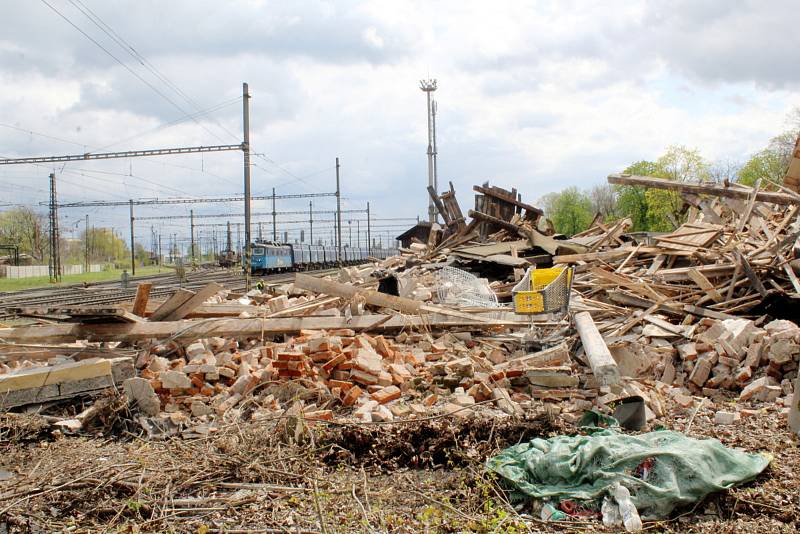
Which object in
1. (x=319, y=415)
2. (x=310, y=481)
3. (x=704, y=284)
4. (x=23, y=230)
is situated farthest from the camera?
(x=23, y=230)

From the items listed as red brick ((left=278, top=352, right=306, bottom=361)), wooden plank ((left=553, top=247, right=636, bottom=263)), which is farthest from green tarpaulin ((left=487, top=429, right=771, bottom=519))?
wooden plank ((left=553, top=247, right=636, bottom=263))

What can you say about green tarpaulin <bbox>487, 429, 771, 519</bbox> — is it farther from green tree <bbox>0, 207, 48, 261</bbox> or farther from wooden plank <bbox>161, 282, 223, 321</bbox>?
green tree <bbox>0, 207, 48, 261</bbox>

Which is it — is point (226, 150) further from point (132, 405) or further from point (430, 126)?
point (430, 126)

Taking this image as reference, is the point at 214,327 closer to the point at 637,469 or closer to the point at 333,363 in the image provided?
the point at 333,363

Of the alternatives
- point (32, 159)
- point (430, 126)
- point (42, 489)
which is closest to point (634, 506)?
point (42, 489)

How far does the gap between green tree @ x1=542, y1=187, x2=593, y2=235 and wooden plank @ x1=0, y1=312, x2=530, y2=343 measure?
7079cm

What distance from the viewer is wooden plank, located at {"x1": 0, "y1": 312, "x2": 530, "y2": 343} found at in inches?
321

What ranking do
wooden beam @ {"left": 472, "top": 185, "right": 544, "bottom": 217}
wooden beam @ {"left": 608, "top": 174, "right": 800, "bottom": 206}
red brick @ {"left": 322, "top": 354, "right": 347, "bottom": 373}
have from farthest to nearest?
wooden beam @ {"left": 472, "top": 185, "right": 544, "bottom": 217} < wooden beam @ {"left": 608, "top": 174, "right": 800, "bottom": 206} < red brick @ {"left": 322, "top": 354, "right": 347, "bottom": 373}

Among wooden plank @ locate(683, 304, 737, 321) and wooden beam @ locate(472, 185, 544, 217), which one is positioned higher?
wooden beam @ locate(472, 185, 544, 217)

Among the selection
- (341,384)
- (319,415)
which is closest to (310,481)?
(319,415)

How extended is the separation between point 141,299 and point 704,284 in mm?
8727

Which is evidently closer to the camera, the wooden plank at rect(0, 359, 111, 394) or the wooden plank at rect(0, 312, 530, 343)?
→ the wooden plank at rect(0, 359, 111, 394)

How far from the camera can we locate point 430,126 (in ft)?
125

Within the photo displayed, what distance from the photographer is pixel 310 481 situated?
4.68 metres
